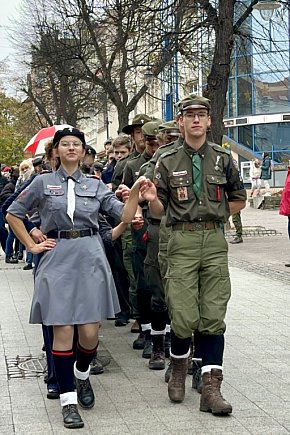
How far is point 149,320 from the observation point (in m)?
8.25

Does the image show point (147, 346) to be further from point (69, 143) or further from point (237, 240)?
point (237, 240)

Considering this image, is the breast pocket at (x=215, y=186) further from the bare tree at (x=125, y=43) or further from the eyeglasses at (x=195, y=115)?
the bare tree at (x=125, y=43)

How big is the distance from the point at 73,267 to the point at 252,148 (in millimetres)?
43969

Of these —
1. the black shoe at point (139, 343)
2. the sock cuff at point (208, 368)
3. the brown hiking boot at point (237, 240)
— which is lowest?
the brown hiking boot at point (237, 240)

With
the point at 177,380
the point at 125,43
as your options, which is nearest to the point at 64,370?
the point at 177,380

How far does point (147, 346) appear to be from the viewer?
815 cm

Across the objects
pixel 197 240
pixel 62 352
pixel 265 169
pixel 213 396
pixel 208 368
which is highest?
pixel 197 240

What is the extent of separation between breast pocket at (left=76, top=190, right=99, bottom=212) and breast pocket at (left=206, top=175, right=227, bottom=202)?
0.79 m

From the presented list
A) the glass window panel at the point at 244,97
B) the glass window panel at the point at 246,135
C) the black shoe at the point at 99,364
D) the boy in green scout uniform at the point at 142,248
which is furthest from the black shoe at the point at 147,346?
the glass window panel at the point at 246,135

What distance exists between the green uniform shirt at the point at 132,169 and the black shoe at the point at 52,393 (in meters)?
2.33

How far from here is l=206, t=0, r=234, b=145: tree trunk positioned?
17750 mm

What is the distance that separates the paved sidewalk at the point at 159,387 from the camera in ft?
19.1

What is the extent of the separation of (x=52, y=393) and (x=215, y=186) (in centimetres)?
196

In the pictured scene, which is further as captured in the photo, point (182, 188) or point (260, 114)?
point (260, 114)
